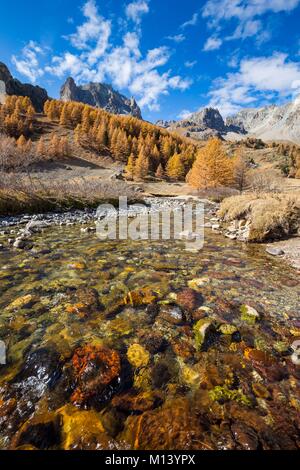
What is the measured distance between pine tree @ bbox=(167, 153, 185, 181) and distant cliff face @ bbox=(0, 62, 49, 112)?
100460 mm

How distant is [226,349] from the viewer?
3.93 meters

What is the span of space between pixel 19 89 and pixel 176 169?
11773cm

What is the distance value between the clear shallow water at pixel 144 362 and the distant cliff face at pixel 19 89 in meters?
149

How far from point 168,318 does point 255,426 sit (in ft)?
7.50

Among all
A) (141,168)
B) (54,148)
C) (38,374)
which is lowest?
(38,374)

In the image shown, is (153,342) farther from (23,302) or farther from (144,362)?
(23,302)

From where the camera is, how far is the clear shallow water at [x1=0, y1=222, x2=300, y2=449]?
260 centimetres

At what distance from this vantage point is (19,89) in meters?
131

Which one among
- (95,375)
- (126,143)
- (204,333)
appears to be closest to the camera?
(95,375)

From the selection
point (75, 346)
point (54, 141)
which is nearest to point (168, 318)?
point (75, 346)

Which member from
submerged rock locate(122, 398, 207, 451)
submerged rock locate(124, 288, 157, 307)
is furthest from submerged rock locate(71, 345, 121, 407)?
submerged rock locate(124, 288, 157, 307)

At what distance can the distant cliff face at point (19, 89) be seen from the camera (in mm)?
123500

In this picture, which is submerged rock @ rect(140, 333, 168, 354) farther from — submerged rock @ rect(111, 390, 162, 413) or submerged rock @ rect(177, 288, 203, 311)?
submerged rock @ rect(177, 288, 203, 311)

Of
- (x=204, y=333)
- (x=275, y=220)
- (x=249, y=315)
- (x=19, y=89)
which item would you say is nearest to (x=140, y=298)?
(x=204, y=333)
